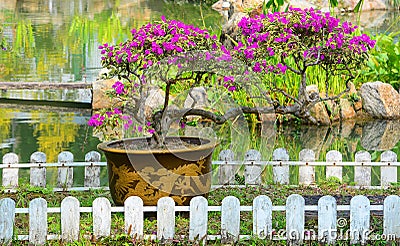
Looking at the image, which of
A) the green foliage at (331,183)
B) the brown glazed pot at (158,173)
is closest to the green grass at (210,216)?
the green foliage at (331,183)

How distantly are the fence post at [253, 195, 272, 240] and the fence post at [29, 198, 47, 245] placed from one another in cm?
120

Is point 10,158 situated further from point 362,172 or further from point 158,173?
point 362,172

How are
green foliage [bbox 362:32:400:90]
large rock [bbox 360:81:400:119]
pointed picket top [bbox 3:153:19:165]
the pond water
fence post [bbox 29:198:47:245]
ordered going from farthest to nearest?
green foliage [bbox 362:32:400:90] → large rock [bbox 360:81:400:119] → the pond water → pointed picket top [bbox 3:153:19:165] → fence post [bbox 29:198:47:245]

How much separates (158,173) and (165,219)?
433 millimetres

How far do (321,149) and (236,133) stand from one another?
1.07m

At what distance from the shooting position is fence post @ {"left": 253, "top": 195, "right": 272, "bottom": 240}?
162 inches

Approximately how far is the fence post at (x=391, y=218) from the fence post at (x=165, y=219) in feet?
4.02

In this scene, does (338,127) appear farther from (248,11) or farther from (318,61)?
(318,61)

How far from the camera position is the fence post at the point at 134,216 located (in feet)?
13.5

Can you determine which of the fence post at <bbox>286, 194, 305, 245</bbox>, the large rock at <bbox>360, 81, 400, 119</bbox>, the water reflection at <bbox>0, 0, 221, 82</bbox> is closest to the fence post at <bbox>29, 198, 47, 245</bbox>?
the fence post at <bbox>286, 194, 305, 245</bbox>

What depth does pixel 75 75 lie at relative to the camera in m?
11.6

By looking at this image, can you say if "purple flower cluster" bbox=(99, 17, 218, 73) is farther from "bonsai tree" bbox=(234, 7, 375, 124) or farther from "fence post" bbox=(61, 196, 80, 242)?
"fence post" bbox=(61, 196, 80, 242)

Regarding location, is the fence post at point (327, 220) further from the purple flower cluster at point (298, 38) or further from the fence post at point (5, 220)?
the fence post at point (5, 220)

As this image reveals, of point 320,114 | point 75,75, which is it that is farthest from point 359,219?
point 75,75
